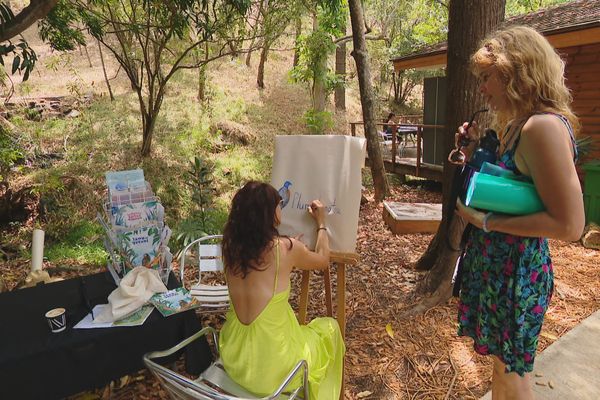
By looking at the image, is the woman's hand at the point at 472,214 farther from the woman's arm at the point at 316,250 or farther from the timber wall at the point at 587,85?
the timber wall at the point at 587,85

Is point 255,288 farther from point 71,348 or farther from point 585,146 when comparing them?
point 585,146

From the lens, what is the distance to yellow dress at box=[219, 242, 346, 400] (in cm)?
160

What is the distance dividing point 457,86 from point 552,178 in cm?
189

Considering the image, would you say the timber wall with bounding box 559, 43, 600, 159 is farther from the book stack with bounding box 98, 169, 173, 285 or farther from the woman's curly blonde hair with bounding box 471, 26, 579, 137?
the book stack with bounding box 98, 169, 173, 285

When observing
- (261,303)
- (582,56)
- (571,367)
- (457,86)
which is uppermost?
(582,56)

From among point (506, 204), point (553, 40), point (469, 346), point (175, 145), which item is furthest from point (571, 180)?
point (175, 145)

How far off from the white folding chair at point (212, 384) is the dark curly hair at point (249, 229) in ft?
1.43

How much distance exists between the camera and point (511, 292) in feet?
4.98

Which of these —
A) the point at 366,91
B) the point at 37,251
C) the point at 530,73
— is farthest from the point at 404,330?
the point at 366,91

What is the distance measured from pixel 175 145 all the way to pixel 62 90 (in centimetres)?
492

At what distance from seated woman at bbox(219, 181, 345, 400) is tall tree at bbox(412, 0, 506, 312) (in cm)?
142

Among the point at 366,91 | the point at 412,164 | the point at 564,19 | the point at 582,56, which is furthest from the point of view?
the point at 412,164

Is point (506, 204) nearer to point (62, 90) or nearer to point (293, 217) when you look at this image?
point (293, 217)

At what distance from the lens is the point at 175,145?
9.22 metres
